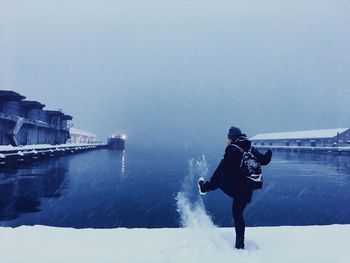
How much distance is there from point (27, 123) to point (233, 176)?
1849 inches

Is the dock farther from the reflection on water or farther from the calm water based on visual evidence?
the calm water

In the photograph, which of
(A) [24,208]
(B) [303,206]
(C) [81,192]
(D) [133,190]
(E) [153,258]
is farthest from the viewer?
(D) [133,190]

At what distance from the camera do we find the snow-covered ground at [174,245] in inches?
130

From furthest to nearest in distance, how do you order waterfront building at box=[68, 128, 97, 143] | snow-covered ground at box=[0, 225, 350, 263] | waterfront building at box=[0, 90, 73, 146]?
waterfront building at box=[68, 128, 97, 143] < waterfront building at box=[0, 90, 73, 146] < snow-covered ground at box=[0, 225, 350, 263]

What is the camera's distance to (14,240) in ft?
12.4

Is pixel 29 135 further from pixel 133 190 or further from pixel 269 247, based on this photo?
pixel 269 247

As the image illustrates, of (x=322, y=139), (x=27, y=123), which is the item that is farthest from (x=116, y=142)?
(x=322, y=139)

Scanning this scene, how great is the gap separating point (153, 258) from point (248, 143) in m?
1.80

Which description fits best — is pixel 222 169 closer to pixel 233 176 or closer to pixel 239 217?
pixel 233 176

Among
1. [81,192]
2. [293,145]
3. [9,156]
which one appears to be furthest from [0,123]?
[293,145]

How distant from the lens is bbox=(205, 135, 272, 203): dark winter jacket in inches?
142

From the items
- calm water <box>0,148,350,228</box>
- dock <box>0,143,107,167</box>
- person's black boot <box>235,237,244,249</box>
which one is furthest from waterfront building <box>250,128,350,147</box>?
person's black boot <box>235,237,244,249</box>

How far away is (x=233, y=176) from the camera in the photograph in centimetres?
367

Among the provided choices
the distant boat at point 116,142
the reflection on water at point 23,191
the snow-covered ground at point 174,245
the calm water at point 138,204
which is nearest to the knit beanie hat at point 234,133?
the snow-covered ground at point 174,245
